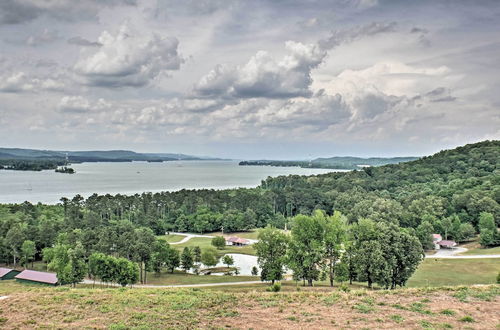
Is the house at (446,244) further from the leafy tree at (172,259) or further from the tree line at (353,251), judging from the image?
the leafy tree at (172,259)

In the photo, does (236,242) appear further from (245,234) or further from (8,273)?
(8,273)

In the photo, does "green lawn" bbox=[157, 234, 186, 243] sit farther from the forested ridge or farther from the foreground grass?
the foreground grass

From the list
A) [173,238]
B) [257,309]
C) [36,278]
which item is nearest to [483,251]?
[257,309]

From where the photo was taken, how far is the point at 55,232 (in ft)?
185

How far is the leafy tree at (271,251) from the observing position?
3491 centimetres

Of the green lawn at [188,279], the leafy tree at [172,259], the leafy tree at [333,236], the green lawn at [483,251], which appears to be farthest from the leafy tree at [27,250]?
the green lawn at [483,251]

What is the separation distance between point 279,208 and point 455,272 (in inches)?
2694

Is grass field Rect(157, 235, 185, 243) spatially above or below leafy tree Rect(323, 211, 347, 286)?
below

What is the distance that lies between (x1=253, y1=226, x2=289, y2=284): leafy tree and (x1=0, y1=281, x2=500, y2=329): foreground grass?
14925 millimetres

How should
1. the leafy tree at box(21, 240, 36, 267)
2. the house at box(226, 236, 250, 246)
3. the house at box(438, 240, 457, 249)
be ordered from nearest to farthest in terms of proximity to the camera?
1. the leafy tree at box(21, 240, 36, 267)
2. the house at box(438, 240, 457, 249)
3. the house at box(226, 236, 250, 246)

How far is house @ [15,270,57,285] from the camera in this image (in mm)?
40938

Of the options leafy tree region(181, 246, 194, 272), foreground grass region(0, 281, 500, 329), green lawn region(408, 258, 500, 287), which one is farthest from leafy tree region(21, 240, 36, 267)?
green lawn region(408, 258, 500, 287)

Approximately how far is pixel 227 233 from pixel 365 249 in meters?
58.4

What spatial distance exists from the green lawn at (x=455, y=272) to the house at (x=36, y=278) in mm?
38999
